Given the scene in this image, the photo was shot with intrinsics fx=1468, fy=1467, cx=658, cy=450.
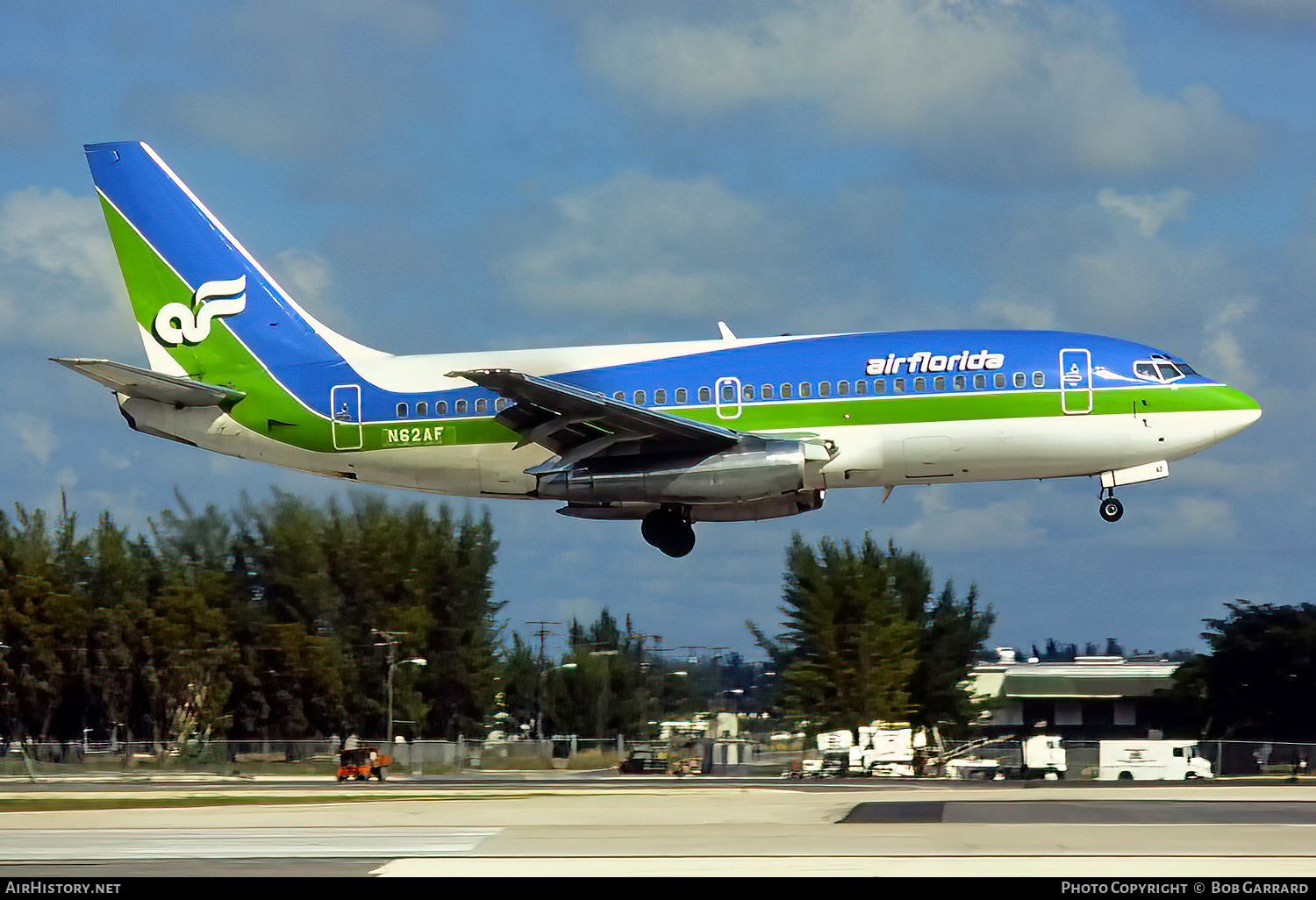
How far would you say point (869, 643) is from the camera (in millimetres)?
91125

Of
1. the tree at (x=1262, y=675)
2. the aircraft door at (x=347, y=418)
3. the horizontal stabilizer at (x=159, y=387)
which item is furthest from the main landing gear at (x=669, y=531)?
the tree at (x=1262, y=675)

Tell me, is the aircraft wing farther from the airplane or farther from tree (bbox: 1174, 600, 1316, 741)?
tree (bbox: 1174, 600, 1316, 741)

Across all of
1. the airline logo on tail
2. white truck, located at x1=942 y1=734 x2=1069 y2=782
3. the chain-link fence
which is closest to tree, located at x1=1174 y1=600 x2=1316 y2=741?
the chain-link fence

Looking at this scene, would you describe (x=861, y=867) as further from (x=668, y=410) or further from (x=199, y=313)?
(x=199, y=313)

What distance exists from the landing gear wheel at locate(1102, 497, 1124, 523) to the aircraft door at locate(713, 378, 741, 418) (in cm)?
1036

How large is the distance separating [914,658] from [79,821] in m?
67.2

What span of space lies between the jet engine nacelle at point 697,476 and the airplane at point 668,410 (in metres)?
0.05

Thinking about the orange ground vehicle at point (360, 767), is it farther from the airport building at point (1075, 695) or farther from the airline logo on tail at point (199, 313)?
the airport building at point (1075, 695)

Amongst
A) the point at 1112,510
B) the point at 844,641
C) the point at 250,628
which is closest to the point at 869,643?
the point at 844,641

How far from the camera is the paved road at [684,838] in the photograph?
877 inches

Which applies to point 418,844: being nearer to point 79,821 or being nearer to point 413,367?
point 79,821

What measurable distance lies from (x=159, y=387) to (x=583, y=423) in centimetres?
1322

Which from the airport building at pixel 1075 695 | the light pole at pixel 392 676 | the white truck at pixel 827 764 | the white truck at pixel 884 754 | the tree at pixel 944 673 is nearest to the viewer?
the white truck at pixel 827 764

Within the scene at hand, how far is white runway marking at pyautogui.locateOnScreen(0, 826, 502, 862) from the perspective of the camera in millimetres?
25281
